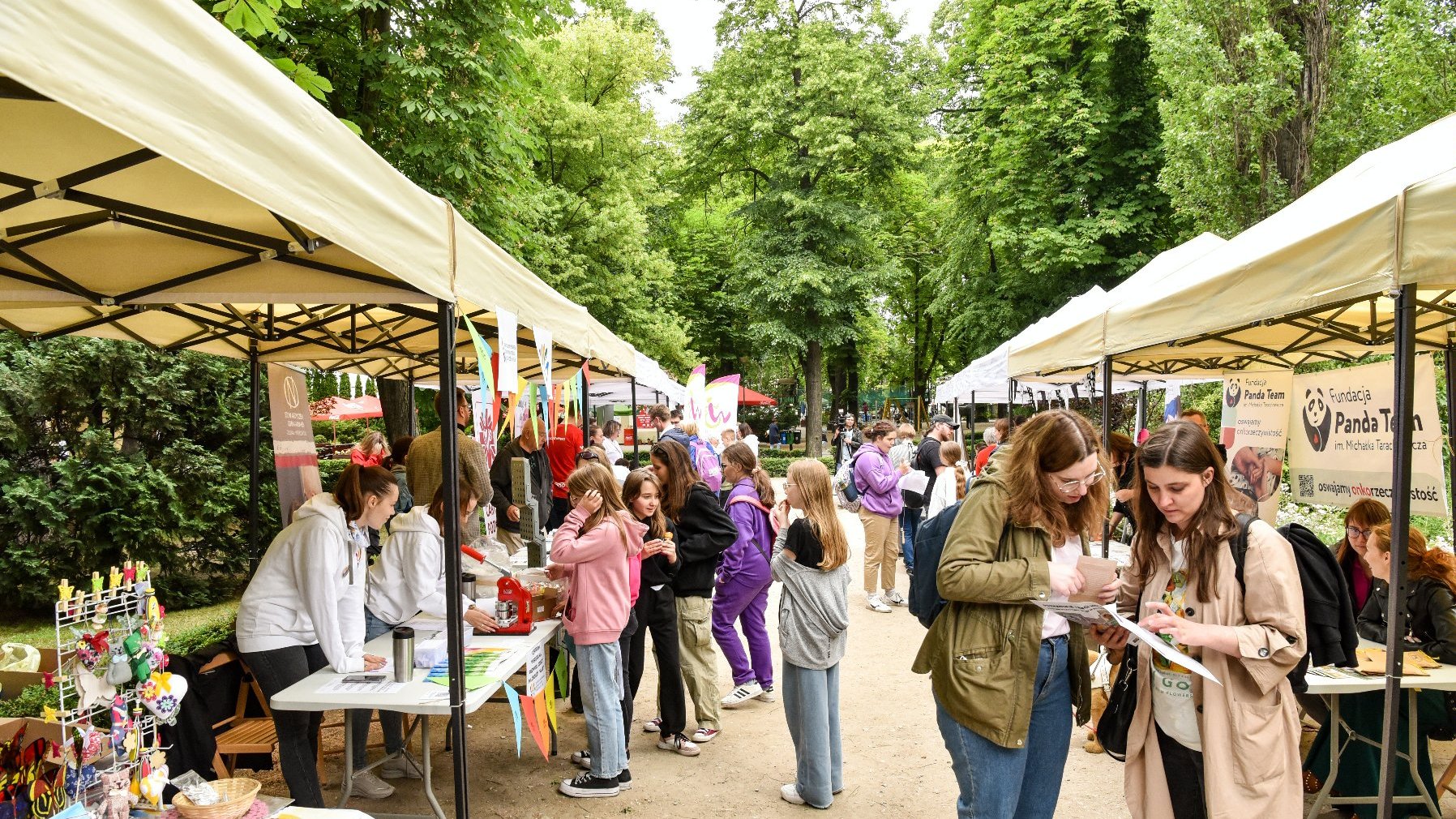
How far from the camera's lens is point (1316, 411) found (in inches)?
201

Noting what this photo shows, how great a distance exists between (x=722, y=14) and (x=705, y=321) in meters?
9.78

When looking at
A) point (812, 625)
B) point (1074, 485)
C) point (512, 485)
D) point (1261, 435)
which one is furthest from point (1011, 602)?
point (512, 485)

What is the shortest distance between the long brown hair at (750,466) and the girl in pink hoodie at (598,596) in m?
1.16

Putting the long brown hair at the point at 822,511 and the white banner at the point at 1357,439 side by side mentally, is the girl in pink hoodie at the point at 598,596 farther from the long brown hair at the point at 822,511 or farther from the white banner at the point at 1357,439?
the white banner at the point at 1357,439

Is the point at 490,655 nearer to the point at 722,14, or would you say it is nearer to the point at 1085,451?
the point at 1085,451

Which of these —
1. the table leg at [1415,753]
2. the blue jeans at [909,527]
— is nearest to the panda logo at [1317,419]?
the table leg at [1415,753]

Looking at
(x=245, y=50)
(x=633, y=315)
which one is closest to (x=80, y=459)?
(x=245, y=50)

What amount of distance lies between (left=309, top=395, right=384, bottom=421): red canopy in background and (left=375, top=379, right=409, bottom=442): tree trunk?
8005mm

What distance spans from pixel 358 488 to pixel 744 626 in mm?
3296

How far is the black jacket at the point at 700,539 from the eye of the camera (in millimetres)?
5137

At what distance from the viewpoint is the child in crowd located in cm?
418

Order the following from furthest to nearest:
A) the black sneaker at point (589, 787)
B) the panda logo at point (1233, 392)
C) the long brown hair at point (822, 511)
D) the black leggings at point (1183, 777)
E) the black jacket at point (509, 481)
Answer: the black jacket at point (509, 481) < the panda logo at point (1233, 392) < the black sneaker at point (589, 787) < the long brown hair at point (822, 511) < the black leggings at point (1183, 777)

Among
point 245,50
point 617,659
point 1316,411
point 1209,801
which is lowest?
point 617,659

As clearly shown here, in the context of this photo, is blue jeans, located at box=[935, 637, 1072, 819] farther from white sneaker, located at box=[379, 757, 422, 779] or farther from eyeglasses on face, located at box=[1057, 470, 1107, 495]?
white sneaker, located at box=[379, 757, 422, 779]
